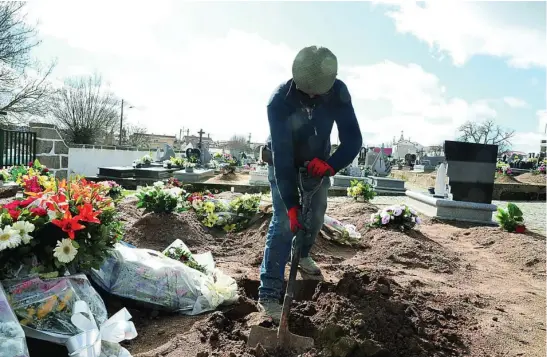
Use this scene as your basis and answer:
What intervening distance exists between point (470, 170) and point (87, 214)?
25.9 feet

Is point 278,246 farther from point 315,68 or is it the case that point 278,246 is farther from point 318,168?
point 315,68

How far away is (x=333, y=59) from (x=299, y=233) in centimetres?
103

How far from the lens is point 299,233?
2318mm

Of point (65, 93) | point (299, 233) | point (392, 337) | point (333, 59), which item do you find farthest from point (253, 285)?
point (65, 93)

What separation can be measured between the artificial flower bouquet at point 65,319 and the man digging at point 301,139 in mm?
891

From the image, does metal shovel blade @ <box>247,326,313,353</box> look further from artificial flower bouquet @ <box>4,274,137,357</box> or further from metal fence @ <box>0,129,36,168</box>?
metal fence @ <box>0,129,36,168</box>

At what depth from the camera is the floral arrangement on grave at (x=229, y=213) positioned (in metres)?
5.76

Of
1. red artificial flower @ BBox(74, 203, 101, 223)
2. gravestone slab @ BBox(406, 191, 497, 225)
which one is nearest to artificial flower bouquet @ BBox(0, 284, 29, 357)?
red artificial flower @ BBox(74, 203, 101, 223)

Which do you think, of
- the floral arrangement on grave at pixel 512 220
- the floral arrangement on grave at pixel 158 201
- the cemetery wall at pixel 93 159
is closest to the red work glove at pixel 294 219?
the floral arrangement on grave at pixel 158 201

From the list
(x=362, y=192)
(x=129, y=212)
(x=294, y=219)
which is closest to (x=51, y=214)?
(x=294, y=219)

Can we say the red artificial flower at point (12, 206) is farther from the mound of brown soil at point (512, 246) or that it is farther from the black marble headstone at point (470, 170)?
the black marble headstone at point (470, 170)

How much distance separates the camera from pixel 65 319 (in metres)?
1.92

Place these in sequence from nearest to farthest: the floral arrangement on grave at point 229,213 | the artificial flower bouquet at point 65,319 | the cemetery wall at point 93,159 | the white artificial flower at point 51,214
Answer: the artificial flower bouquet at point 65,319 < the white artificial flower at point 51,214 < the floral arrangement on grave at point 229,213 < the cemetery wall at point 93,159

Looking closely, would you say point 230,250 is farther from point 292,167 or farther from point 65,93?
point 65,93
